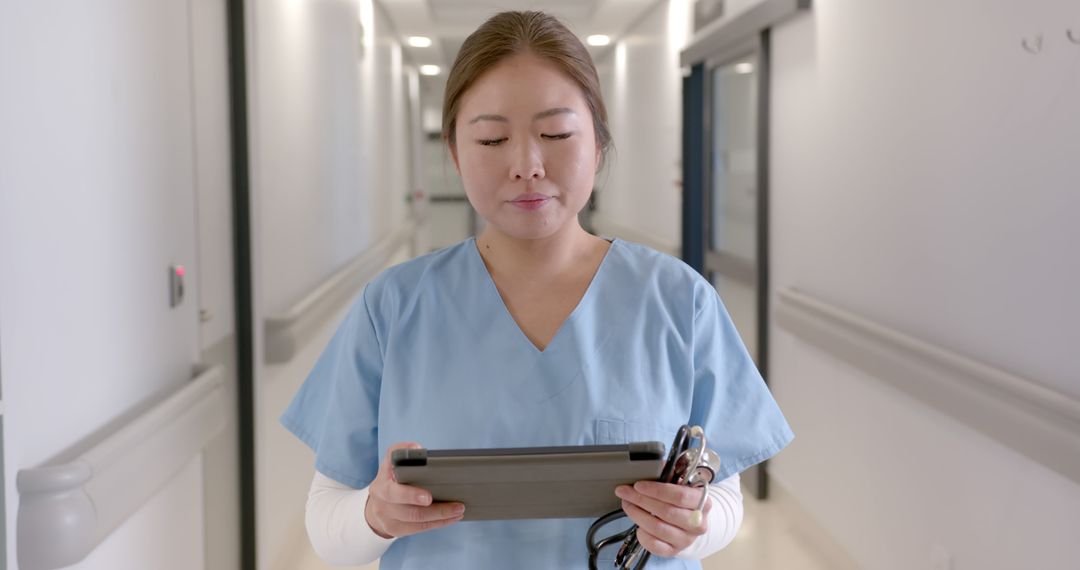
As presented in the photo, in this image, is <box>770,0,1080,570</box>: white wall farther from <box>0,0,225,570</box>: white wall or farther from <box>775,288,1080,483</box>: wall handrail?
<box>0,0,225,570</box>: white wall

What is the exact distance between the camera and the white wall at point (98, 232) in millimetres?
1566

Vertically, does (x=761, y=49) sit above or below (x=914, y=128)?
above

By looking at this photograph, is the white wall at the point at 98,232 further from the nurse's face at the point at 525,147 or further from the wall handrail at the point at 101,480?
the nurse's face at the point at 525,147

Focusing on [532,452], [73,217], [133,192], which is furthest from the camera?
[133,192]

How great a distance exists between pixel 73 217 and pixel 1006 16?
2097 mm

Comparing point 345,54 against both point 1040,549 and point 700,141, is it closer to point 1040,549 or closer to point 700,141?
point 700,141

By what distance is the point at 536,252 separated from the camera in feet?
4.75

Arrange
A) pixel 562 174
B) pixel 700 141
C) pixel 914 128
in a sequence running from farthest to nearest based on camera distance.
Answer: pixel 700 141 < pixel 914 128 < pixel 562 174

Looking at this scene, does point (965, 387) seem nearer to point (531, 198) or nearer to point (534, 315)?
point (534, 315)

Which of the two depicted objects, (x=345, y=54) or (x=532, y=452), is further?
(x=345, y=54)

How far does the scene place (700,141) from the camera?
6523 millimetres

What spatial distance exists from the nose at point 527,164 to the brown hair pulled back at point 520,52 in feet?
0.43

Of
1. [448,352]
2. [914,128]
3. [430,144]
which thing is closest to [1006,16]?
[914,128]


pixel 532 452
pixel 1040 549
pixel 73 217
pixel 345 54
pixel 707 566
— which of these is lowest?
pixel 707 566
